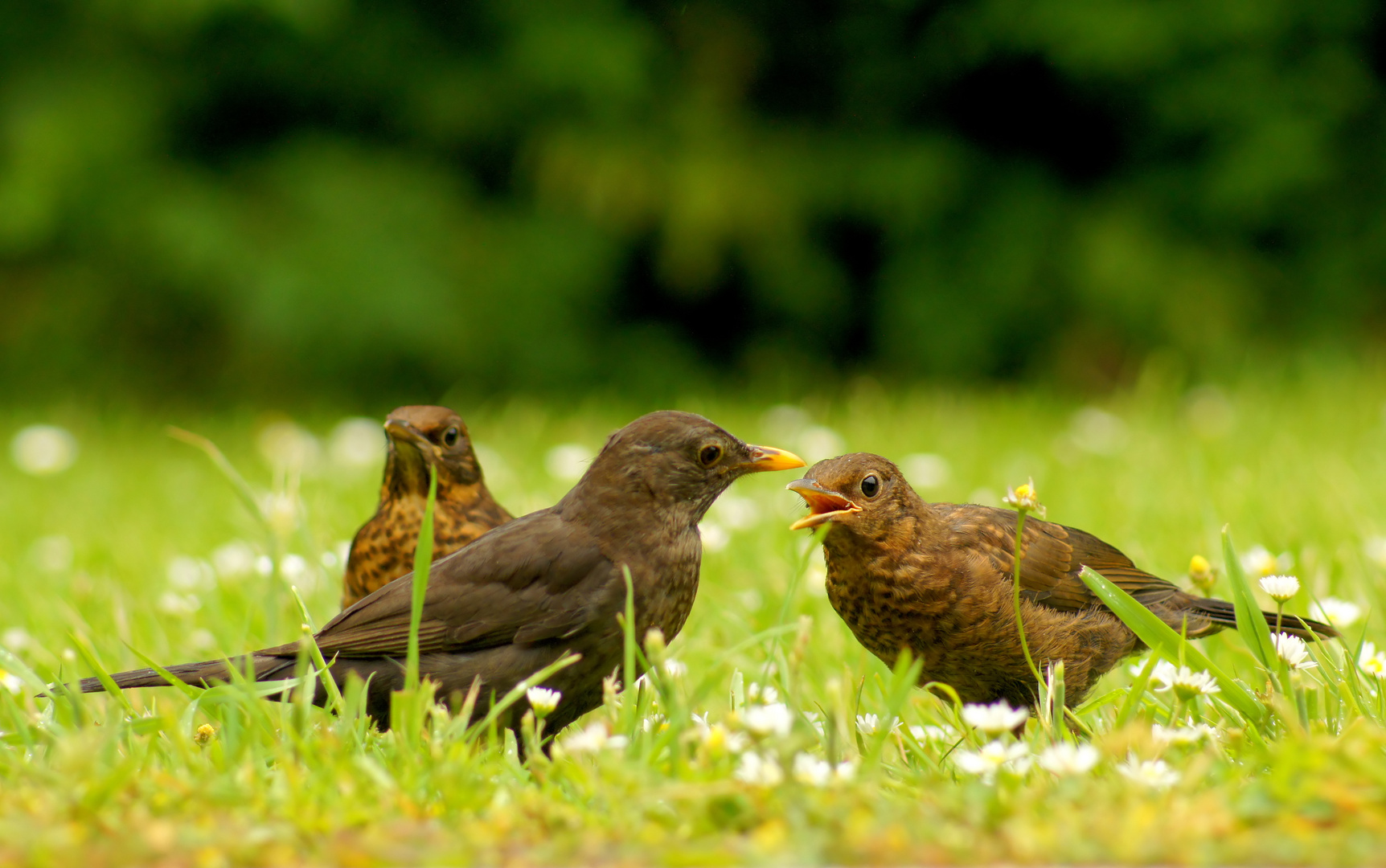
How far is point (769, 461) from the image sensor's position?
2.56 m

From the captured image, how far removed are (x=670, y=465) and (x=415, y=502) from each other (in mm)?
780

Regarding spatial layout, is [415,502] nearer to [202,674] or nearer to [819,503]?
[202,674]

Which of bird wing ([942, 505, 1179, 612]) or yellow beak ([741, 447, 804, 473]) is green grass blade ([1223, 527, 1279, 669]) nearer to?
bird wing ([942, 505, 1179, 612])

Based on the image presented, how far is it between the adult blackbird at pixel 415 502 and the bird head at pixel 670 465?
56 cm

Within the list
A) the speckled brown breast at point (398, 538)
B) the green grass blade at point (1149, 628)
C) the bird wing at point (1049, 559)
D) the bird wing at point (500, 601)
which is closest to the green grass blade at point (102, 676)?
the bird wing at point (500, 601)

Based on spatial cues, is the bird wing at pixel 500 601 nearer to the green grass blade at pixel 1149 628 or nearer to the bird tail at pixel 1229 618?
the green grass blade at pixel 1149 628

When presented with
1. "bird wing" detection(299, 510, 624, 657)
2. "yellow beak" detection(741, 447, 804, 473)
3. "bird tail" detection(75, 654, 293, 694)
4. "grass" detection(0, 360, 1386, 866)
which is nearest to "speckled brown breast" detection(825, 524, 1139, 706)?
"grass" detection(0, 360, 1386, 866)

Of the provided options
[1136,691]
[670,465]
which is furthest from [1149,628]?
[670,465]

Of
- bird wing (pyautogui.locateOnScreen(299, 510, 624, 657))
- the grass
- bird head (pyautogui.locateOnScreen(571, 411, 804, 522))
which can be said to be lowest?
the grass

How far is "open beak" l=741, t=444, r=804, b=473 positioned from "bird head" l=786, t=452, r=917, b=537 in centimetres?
8

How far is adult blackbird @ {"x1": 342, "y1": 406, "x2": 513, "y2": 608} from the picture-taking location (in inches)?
116

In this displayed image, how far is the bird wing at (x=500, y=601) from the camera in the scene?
7.66 feet

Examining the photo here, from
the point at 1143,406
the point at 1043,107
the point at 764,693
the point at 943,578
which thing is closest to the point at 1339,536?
the point at 943,578

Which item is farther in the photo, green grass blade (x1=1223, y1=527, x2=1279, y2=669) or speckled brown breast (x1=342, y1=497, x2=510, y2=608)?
speckled brown breast (x1=342, y1=497, x2=510, y2=608)
